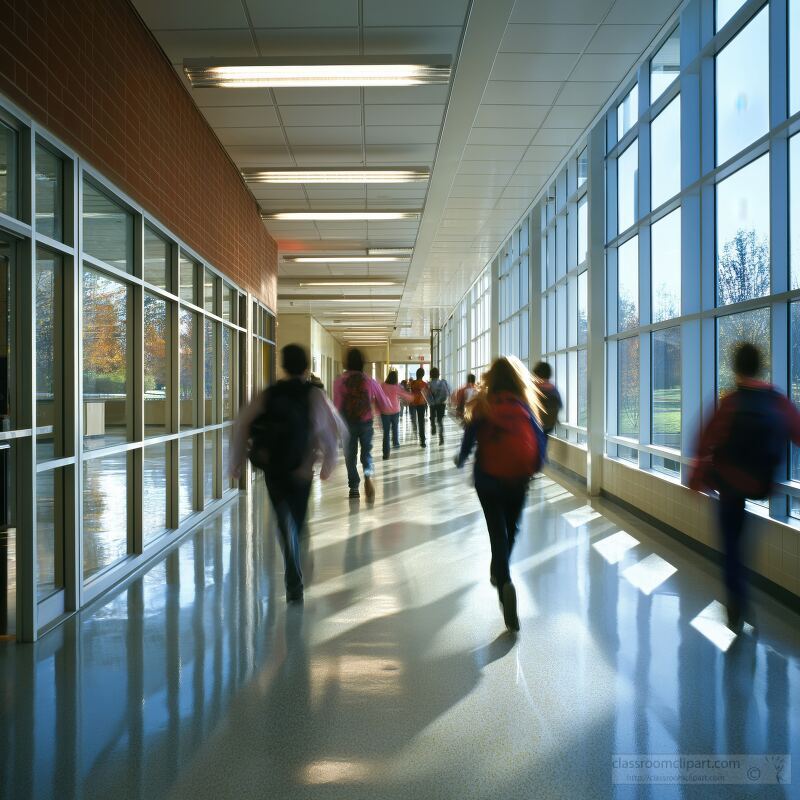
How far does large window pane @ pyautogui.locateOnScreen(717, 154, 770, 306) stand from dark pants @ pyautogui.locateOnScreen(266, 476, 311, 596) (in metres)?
3.49

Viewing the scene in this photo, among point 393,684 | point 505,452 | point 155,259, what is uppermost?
point 155,259

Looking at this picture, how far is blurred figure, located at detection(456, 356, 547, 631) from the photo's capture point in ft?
13.9

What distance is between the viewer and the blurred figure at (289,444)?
180 inches

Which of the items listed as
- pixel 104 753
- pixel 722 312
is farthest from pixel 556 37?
pixel 104 753

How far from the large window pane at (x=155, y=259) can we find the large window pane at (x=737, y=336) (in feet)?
15.0

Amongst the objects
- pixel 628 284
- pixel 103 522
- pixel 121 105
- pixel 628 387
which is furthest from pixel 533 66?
pixel 103 522

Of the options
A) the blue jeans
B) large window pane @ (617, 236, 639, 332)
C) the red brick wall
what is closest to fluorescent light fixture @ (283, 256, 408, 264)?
the red brick wall

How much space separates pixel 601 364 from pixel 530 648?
5796 mm

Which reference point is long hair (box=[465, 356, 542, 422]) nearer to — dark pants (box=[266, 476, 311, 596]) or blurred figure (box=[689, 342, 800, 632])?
blurred figure (box=[689, 342, 800, 632])

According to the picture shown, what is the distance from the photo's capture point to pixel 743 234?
18.5 feet

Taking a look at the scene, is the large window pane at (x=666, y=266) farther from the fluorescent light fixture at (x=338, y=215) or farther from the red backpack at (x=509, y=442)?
the fluorescent light fixture at (x=338, y=215)

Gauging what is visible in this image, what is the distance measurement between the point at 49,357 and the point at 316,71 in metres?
3.22

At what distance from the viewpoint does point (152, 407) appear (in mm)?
6434

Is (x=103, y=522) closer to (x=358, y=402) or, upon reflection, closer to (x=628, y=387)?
(x=358, y=402)
